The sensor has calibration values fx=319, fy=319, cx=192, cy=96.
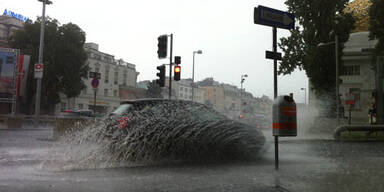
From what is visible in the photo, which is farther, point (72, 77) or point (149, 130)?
point (72, 77)

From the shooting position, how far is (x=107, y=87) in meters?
59.3

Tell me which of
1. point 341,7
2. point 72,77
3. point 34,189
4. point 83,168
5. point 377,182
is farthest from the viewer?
point 72,77

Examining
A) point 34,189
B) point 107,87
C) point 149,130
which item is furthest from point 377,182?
point 107,87

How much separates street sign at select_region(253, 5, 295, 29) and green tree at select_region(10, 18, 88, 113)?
35.7 metres

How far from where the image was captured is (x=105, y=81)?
2328 inches

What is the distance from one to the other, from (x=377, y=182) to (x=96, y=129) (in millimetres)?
5097

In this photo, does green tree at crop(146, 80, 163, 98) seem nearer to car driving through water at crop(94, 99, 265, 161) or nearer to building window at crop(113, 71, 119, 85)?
building window at crop(113, 71, 119, 85)

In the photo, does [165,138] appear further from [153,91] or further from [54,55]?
[153,91]

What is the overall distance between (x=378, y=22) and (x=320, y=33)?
6065mm

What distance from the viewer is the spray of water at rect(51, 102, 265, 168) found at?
19.7ft

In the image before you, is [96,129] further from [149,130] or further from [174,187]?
[174,187]

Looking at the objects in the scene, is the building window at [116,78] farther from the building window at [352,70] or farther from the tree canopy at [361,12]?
the tree canopy at [361,12]

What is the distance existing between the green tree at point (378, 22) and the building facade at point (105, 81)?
3971cm

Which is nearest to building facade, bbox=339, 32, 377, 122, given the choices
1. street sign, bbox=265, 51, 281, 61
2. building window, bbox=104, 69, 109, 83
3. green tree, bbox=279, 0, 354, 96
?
green tree, bbox=279, 0, 354, 96
